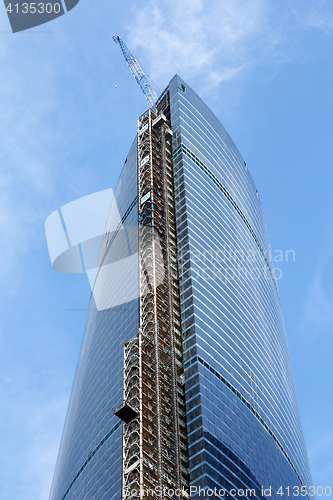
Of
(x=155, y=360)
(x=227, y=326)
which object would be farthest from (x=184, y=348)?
(x=227, y=326)

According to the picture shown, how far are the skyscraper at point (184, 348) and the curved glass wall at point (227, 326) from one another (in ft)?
0.98

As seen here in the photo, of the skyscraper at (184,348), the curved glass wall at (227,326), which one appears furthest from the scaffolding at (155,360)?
the curved glass wall at (227,326)

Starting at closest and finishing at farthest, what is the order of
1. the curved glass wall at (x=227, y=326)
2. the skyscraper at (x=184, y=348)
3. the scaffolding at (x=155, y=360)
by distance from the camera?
the scaffolding at (x=155, y=360), the skyscraper at (x=184, y=348), the curved glass wall at (x=227, y=326)

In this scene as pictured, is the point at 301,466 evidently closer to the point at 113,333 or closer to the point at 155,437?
the point at 113,333

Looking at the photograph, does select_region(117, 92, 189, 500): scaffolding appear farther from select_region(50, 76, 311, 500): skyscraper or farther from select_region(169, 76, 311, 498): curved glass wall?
select_region(169, 76, 311, 498): curved glass wall

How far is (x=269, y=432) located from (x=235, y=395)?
11.6 m

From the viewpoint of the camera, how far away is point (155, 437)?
73688 millimetres

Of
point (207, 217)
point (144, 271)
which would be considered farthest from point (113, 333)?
point (207, 217)

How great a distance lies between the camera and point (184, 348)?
8906cm

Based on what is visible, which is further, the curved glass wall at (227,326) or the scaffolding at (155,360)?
the curved glass wall at (227,326)

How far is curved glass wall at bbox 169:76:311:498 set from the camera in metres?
82.1

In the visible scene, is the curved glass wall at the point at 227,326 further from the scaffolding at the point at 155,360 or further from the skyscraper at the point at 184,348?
the scaffolding at the point at 155,360

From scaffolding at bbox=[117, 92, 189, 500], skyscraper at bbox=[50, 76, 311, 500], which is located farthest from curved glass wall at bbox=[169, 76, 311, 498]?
scaffolding at bbox=[117, 92, 189, 500]

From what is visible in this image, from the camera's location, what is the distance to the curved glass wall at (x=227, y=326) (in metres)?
82.1
